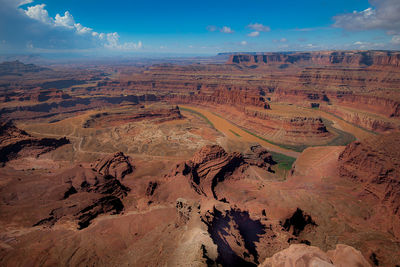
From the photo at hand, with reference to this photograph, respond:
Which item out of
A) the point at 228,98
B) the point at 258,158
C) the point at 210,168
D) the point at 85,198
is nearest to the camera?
the point at 85,198

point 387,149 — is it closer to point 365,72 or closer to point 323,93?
point 323,93

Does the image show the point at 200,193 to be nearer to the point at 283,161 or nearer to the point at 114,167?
the point at 114,167

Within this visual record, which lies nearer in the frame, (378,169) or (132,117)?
(378,169)

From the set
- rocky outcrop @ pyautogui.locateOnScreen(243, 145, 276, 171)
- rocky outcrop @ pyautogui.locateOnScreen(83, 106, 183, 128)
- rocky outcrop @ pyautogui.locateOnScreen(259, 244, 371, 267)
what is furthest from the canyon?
rocky outcrop @ pyautogui.locateOnScreen(83, 106, 183, 128)

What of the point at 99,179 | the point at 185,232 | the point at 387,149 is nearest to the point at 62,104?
the point at 99,179

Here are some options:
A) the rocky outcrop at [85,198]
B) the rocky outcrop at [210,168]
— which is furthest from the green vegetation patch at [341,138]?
the rocky outcrop at [85,198]

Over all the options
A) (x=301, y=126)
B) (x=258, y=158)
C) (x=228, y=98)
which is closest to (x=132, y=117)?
(x=228, y=98)
